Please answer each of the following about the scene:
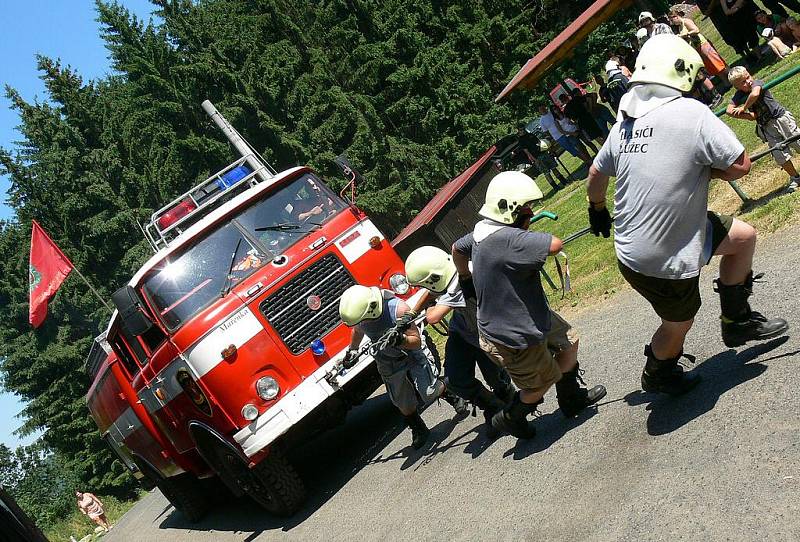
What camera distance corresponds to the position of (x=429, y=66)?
103 ft

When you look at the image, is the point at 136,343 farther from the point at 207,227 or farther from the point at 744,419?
the point at 744,419

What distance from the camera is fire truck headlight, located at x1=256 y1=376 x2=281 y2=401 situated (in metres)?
8.79

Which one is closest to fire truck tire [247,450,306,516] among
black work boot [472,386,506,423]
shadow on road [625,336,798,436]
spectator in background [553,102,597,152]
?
black work boot [472,386,506,423]

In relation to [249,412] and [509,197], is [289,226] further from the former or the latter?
[509,197]

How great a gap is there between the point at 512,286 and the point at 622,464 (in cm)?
134

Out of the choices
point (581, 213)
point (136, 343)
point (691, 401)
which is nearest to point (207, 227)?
point (136, 343)

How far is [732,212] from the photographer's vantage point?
9.80 m

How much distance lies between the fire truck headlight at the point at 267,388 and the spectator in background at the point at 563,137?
39.0 feet

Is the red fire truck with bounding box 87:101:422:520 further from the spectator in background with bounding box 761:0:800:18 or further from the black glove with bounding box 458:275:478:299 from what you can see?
the spectator in background with bounding box 761:0:800:18

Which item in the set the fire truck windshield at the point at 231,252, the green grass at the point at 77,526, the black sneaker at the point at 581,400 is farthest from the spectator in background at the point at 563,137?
the green grass at the point at 77,526

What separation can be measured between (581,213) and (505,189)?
32.9 ft

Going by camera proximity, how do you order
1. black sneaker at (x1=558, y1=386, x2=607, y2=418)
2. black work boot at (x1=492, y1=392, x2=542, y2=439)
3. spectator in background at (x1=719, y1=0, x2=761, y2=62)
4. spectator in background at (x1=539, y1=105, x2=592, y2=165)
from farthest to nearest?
spectator in background at (x1=539, y1=105, x2=592, y2=165)
spectator in background at (x1=719, y1=0, x2=761, y2=62)
black sneaker at (x1=558, y1=386, x2=607, y2=418)
black work boot at (x1=492, y1=392, x2=542, y2=439)

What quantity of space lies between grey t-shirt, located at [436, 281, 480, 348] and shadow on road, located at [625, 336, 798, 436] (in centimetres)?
164

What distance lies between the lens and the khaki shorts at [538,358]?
6043 millimetres
